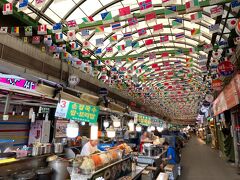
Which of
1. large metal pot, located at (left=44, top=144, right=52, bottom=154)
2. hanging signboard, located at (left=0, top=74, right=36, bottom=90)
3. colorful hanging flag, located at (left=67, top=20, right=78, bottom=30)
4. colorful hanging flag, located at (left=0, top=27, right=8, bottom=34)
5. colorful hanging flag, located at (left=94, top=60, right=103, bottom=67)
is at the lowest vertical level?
large metal pot, located at (left=44, top=144, right=52, bottom=154)

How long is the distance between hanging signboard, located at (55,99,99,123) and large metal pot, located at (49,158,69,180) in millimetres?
1574

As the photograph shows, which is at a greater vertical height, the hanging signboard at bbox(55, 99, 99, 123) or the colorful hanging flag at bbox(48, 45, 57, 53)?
the colorful hanging flag at bbox(48, 45, 57, 53)

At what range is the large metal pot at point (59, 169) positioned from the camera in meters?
4.61

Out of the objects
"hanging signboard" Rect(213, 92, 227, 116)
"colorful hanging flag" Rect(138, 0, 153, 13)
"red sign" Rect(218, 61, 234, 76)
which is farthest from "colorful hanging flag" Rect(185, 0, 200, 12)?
"hanging signboard" Rect(213, 92, 227, 116)

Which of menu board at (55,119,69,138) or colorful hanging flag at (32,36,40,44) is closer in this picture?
colorful hanging flag at (32,36,40,44)

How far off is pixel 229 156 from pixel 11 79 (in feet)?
54.8

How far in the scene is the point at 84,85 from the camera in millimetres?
11062

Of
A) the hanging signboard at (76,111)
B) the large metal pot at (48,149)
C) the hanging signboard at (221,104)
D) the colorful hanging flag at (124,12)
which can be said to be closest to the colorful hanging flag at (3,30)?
the hanging signboard at (76,111)

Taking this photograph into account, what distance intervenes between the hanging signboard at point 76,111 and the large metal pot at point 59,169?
1574 mm

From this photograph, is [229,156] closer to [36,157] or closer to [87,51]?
[87,51]

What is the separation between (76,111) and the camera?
6.40 m

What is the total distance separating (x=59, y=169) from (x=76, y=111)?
2147mm

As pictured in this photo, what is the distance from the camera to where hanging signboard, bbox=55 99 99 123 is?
19.1 feet

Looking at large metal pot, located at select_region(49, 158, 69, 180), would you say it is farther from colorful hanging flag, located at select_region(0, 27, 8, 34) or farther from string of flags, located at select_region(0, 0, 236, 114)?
colorful hanging flag, located at select_region(0, 27, 8, 34)
